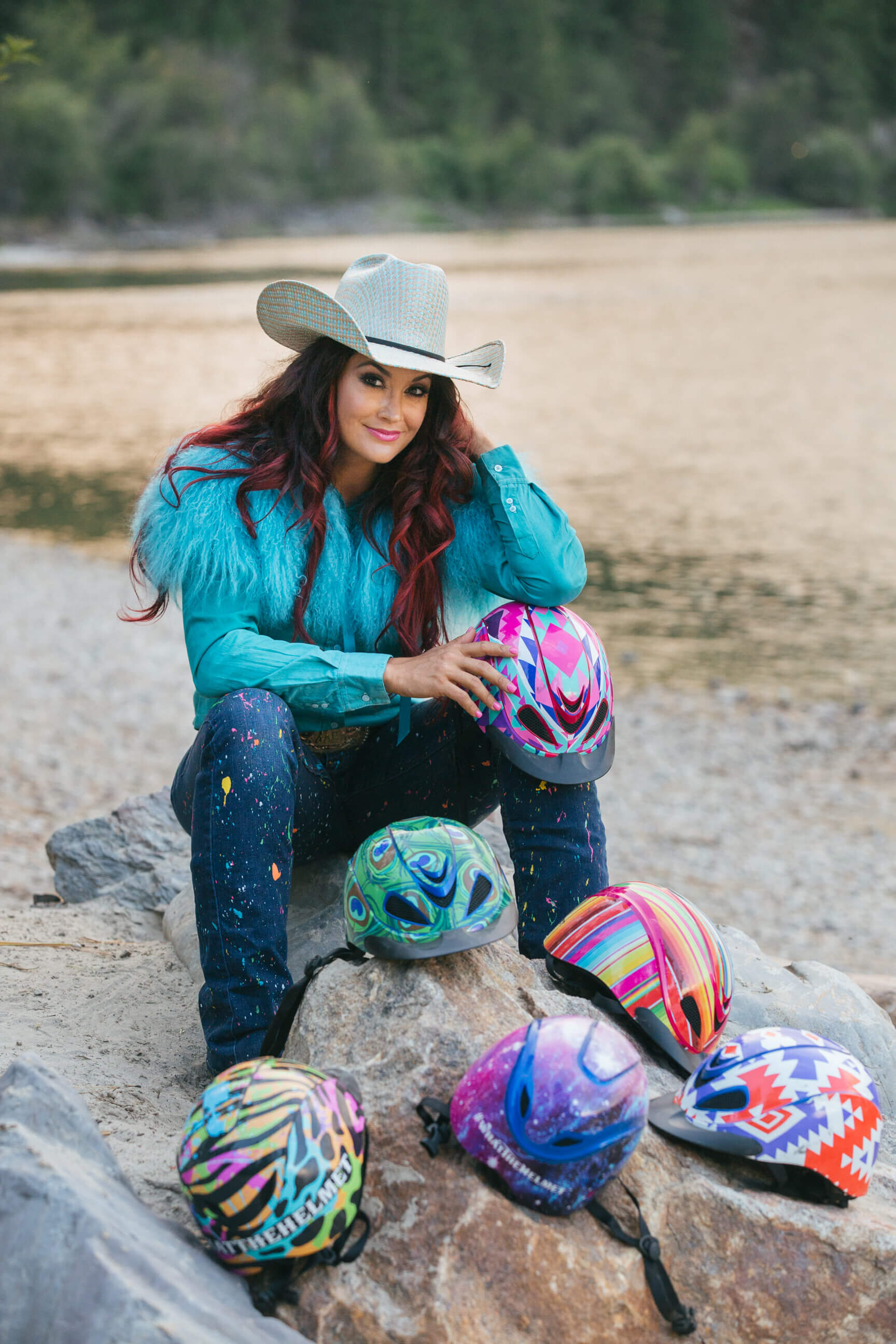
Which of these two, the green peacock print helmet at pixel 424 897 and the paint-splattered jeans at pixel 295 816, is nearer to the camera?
the green peacock print helmet at pixel 424 897

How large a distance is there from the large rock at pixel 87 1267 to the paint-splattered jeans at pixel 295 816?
2.08 ft

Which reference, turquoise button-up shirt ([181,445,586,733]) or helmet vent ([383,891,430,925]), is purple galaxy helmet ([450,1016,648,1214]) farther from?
turquoise button-up shirt ([181,445,586,733])

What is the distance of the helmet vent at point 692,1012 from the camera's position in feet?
9.77

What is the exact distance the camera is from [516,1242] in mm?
2385

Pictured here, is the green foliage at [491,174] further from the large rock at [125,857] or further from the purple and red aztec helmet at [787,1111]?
the purple and red aztec helmet at [787,1111]

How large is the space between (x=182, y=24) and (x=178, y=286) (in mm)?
106430

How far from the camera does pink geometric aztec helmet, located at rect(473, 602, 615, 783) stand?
10.6ft

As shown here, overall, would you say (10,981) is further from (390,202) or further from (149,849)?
(390,202)

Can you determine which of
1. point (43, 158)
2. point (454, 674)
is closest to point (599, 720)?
point (454, 674)

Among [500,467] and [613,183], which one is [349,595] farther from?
[613,183]

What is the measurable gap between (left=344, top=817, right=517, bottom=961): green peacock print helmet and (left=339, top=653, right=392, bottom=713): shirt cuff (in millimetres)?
449

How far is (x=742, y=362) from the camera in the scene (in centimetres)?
3106

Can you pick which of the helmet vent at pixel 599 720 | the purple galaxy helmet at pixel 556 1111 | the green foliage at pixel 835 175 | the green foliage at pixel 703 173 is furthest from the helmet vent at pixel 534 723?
the green foliage at pixel 835 175

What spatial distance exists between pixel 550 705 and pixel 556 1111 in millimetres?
1118
